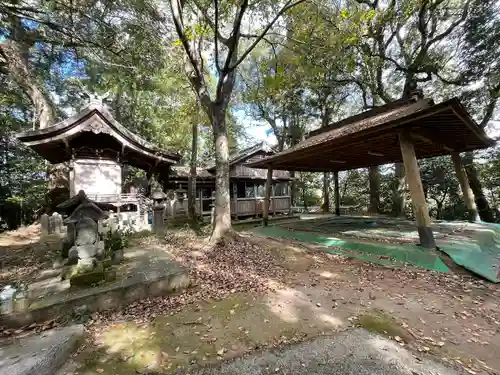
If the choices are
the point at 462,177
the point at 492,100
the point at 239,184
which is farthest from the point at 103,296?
the point at 492,100

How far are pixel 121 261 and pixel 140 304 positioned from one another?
1.51 m

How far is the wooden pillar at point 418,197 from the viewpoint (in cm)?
537

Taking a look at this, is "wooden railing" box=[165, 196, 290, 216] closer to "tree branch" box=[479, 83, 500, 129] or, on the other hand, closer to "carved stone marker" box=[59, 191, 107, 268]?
"carved stone marker" box=[59, 191, 107, 268]

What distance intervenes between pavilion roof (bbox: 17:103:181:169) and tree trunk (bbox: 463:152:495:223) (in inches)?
574

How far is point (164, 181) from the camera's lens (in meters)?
12.9

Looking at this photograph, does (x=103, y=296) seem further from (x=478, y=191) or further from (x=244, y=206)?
(x=478, y=191)

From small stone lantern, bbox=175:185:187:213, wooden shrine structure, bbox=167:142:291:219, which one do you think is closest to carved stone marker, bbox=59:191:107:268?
wooden shrine structure, bbox=167:142:291:219

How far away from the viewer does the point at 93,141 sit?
9.47m

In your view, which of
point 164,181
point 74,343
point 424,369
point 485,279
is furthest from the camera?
point 164,181

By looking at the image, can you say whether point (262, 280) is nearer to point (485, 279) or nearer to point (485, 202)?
point (485, 279)

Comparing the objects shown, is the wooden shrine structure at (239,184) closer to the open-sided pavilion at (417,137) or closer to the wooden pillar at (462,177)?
the open-sided pavilion at (417,137)

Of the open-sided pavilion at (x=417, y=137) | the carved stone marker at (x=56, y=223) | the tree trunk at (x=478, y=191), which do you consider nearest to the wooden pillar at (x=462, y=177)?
the open-sided pavilion at (x=417, y=137)

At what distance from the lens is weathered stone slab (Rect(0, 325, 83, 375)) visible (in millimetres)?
1991

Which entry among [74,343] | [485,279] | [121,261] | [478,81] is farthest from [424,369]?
[478,81]
